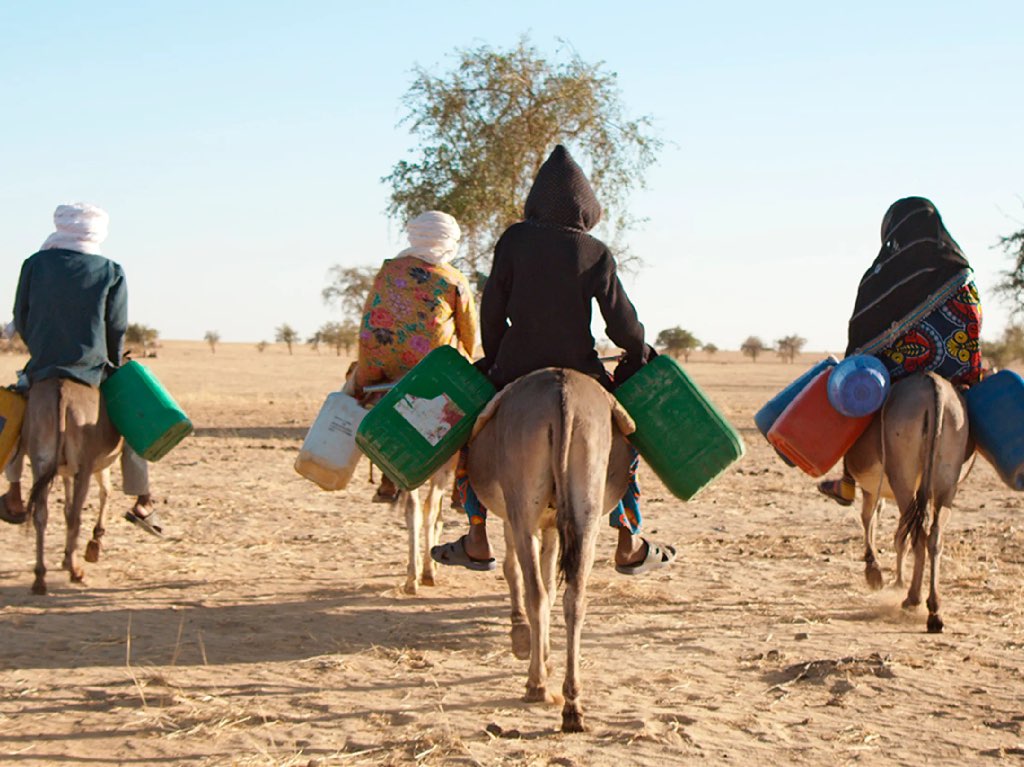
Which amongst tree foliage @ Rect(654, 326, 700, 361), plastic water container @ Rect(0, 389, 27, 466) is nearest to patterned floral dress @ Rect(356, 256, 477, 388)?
plastic water container @ Rect(0, 389, 27, 466)

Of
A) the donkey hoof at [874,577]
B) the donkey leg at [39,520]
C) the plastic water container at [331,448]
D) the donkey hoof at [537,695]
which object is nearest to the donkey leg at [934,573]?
the donkey hoof at [874,577]

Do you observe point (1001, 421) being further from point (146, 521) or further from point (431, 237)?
point (146, 521)

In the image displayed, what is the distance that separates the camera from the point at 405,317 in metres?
9.29

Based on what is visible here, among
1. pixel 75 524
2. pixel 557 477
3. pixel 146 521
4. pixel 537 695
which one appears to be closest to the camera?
pixel 557 477

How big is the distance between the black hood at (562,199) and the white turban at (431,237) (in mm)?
2324

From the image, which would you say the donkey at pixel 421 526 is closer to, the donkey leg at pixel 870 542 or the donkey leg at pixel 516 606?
the donkey leg at pixel 516 606

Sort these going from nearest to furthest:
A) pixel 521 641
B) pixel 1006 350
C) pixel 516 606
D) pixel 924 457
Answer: pixel 521 641
pixel 516 606
pixel 924 457
pixel 1006 350

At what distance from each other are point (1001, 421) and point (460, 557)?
372cm

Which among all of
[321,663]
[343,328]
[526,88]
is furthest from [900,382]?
[343,328]

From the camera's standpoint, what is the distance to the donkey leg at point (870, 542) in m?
9.13

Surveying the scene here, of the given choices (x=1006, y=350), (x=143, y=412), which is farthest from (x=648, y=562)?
(x=1006, y=350)

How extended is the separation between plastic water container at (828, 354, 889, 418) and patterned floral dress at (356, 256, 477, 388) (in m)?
2.73

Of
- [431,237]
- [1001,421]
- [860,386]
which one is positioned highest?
[431,237]

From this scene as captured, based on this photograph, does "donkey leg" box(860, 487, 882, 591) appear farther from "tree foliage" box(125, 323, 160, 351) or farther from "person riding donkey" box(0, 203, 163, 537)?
"tree foliage" box(125, 323, 160, 351)
